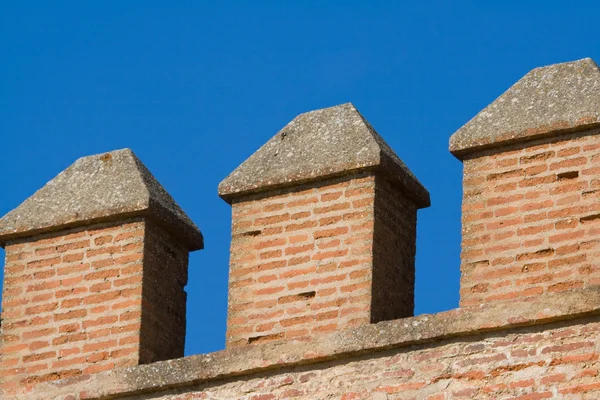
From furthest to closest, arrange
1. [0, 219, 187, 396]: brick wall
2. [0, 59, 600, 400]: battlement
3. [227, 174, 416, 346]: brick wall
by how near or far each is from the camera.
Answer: [0, 219, 187, 396]: brick wall, [227, 174, 416, 346]: brick wall, [0, 59, 600, 400]: battlement

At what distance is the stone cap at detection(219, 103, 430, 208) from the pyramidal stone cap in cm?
43

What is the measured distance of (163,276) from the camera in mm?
12695

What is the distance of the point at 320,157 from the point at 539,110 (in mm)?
1226

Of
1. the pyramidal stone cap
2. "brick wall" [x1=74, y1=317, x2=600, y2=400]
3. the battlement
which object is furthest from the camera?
the pyramidal stone cap

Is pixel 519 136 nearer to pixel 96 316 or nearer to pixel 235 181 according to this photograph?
pixel 235 181

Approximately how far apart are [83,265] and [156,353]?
67cm

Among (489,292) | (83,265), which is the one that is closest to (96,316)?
(83,265)

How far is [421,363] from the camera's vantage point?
11.6 meters

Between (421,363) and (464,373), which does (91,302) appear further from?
(464,373)

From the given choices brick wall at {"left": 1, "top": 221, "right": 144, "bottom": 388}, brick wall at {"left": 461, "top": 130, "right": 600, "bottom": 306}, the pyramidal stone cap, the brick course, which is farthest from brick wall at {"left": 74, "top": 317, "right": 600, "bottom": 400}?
the pyramidal stone cap

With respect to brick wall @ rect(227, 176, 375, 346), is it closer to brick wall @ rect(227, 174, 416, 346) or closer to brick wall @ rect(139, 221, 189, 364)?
brick wall @ rect(227, 174, 416, 346)

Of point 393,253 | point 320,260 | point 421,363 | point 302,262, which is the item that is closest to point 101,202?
Result: point 302,262

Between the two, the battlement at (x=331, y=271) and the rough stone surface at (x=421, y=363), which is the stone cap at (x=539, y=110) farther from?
the rough stone surface at (x=421, y=363)

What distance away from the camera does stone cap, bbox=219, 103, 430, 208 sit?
12.2 meters
